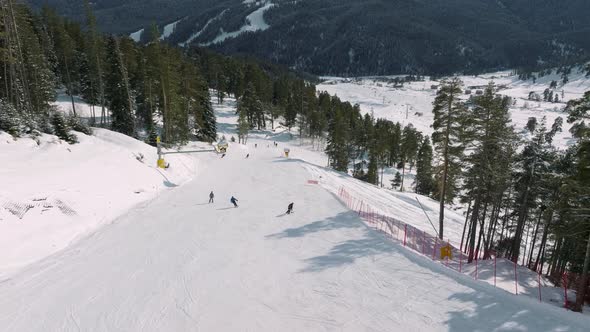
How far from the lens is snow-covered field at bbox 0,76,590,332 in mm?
11875

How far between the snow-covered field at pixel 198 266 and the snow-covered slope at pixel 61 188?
9cm

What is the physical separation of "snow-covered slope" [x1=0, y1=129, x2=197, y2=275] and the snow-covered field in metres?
0.09

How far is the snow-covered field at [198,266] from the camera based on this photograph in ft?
39.0

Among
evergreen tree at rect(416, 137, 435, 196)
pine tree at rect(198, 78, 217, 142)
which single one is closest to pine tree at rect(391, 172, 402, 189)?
evergreen tree at rect(416, 137, 435, 196)

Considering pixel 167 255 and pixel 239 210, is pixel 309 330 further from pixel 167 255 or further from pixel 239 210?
pixel 239 210

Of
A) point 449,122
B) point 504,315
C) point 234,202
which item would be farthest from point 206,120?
point 504,315

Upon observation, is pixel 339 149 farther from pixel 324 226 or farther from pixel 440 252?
pixel 440 252

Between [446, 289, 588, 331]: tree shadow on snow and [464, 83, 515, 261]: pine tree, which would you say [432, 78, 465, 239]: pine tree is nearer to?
[464, 83, 515, 261]: pine tree

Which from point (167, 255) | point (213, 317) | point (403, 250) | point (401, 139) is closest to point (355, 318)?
point (213, 317)

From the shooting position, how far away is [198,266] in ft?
53.0

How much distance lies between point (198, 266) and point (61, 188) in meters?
11.8

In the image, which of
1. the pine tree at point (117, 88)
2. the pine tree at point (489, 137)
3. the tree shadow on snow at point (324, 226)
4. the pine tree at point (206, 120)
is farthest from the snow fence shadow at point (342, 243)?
the pine tree at point (206, 120)

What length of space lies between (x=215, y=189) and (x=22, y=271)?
60.0ft

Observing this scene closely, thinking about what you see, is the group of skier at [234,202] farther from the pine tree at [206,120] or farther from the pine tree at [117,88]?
the pine tree at [206,120]
